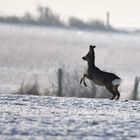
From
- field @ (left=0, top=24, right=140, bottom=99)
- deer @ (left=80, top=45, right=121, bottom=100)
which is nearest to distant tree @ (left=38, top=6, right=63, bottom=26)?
field @ (left=0, top=24, right=140, bottom=99)

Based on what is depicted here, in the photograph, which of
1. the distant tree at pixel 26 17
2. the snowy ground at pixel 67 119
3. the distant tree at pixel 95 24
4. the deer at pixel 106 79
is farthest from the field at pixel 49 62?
the distant tree at pixel 95 24

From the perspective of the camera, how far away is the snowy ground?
1028cm

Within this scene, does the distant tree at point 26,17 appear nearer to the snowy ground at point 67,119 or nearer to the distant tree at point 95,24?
the distant tree at point 95,24

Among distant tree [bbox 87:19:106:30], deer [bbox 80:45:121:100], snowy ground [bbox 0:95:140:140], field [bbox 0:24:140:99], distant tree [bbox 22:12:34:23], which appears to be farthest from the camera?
distant tree [bbox 87:19:106:30]

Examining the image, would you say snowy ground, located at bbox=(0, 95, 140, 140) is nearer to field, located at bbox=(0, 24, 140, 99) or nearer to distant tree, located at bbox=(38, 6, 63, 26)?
field, located at bbox=(0, 24, 140, 99)

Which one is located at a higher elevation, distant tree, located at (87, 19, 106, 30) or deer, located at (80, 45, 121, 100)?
distant tree, located at (87, 19, 106, 30)

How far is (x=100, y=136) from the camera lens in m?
10.2

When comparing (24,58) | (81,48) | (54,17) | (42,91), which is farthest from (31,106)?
(54,17)

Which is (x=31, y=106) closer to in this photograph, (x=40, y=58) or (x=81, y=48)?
(x=40, y=58)

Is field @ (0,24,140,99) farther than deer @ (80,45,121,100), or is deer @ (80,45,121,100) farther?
field @ (0,24,140,99)

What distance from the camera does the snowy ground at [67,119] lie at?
10281 mm

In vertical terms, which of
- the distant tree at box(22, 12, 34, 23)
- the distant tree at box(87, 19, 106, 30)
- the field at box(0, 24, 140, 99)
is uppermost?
the distant tree at box(22, 12, 34, 23)

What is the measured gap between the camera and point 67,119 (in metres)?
11.7

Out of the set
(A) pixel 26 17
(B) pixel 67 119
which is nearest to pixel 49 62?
(B) pixel 67 119
